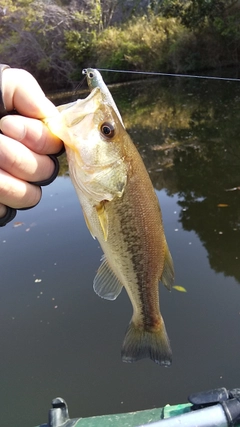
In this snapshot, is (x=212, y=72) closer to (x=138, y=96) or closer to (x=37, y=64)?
(x=138, y=96)

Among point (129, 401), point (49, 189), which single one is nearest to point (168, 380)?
point (129, 401)

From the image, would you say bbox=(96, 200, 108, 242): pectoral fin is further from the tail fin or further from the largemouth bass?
the tail fin

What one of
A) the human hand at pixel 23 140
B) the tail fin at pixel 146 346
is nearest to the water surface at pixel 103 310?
the tail fin at pixel 146 346

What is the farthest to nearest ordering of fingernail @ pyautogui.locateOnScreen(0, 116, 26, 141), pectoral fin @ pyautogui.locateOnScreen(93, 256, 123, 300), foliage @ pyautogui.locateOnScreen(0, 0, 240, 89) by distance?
1. foliage @ pyautogui.locateOnScreen(0, 0, 240, 89)
2. pectoral fin @ pyautogui.locateOnScreen(93, 256, 123, 300)
3. fingernail @ pyautogui.locateOnScreen(0, 116, 26, 141)

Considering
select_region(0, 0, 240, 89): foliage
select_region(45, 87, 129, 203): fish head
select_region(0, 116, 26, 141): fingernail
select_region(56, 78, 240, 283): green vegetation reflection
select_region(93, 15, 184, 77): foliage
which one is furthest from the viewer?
select_region(93, 15, 184, 77): foliage

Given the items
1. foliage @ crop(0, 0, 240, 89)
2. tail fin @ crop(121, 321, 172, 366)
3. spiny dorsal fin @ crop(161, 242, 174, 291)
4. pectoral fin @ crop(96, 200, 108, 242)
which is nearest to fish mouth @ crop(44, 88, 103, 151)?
pectoral fin @ crop(96, 200, 108, 242)

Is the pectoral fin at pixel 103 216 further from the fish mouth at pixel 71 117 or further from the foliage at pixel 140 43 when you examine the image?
the foliage at pixel 140 43

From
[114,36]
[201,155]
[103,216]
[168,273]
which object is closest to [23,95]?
[103,216]
